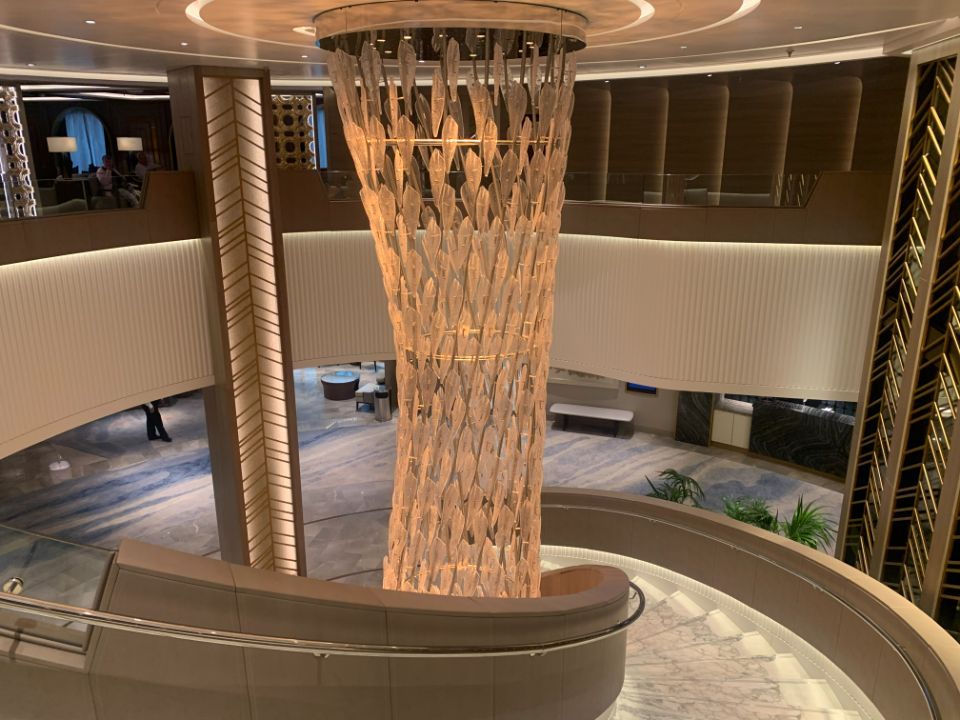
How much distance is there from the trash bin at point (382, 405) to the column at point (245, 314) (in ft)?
19.8

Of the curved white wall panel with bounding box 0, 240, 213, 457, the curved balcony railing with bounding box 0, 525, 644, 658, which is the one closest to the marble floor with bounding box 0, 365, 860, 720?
the curved balcony railing with bounding box 0, 525, 644, 658

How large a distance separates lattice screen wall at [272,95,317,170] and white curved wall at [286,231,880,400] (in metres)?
2.64

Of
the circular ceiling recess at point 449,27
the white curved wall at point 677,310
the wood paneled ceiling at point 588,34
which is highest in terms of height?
the wood paneled ceiling at point 588,34

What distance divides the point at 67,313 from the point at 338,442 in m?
6.80

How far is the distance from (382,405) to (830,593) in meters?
9.13

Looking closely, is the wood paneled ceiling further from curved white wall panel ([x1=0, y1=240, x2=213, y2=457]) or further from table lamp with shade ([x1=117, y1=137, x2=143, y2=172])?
table lamp with shade ([x1=117, y1=137, x2=143, y2=172])

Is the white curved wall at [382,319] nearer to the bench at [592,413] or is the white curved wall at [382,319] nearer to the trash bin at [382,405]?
the bench at [592,413]

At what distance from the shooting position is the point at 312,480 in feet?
37.0

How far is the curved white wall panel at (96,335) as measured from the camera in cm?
598

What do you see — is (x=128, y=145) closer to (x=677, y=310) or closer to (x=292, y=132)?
(x=292, y=132)

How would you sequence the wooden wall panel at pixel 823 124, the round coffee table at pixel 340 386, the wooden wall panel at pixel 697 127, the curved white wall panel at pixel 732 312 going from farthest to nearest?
1. the round coffee table at pixel 340 386
2. the wooden wall panel at pixel 697 127
3. the wooden wall panel at pixel 823 124
4. the curved white wall panel at pixel 732 312

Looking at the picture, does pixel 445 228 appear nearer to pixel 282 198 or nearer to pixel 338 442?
pixel 282 198

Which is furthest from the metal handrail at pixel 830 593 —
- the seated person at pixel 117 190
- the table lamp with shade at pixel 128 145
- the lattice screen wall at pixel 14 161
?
the table lamp with shade at pixel 128 145

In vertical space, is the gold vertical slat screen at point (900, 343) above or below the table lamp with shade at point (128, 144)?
below
